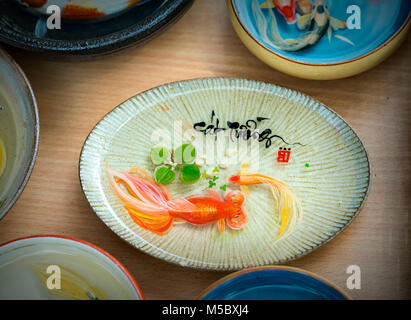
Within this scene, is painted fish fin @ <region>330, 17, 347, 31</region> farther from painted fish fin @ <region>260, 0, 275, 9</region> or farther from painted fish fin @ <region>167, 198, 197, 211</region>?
painted fish fin @ <region>167, 198, 197, 211</region>

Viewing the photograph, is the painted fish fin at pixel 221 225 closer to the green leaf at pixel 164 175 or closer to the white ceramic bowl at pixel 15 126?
the green leaf at pixel 164 175

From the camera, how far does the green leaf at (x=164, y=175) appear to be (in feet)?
2.87

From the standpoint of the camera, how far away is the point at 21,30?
888mm

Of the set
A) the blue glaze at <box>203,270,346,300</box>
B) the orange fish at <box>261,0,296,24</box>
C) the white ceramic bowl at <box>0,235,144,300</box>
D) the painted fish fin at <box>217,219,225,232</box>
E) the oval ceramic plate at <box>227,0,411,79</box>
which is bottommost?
the blue glaze at <box>203,270,346,300</box>

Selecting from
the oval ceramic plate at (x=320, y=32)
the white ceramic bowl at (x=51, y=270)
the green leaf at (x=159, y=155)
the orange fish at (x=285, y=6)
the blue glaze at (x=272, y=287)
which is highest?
the orange fish at (x=285, y=6)

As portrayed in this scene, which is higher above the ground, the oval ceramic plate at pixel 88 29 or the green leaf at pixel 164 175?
the oval ceramic plate at pixel 88 29

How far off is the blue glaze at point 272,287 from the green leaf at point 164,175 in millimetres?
247

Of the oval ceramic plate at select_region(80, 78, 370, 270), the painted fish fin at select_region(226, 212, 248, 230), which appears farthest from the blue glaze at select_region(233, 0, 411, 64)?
the painted fish fin at select_region(226, 212, 248, 230)

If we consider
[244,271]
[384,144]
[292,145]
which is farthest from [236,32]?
[244,271]

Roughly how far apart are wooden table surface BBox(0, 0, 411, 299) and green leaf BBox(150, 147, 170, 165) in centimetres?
15

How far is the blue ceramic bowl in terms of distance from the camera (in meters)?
0.75

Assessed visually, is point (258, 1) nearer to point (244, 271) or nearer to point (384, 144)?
point (384, 144)

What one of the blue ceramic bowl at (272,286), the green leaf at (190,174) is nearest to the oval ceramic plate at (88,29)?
the green leaf at (190,174)
